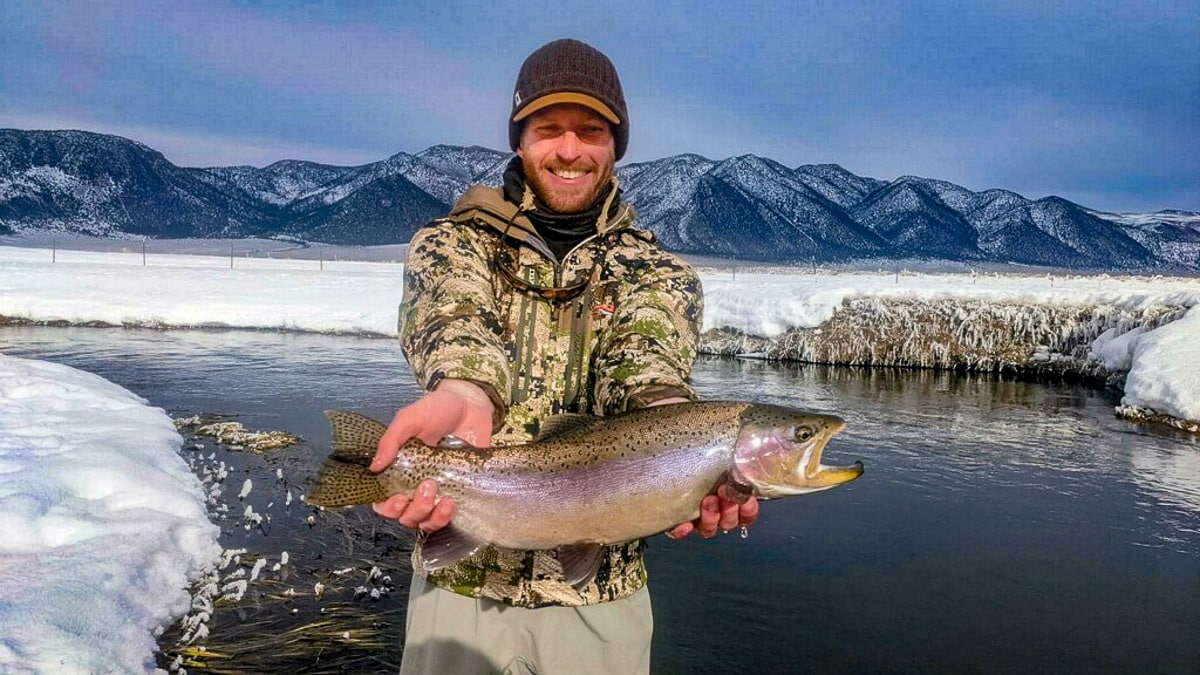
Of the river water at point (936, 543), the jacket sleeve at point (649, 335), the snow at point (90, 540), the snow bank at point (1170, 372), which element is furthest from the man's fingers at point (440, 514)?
the snow bank at point (1170, 372)

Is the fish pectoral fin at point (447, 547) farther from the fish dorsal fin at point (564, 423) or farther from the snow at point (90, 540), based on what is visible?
the snow at point (90, 540)

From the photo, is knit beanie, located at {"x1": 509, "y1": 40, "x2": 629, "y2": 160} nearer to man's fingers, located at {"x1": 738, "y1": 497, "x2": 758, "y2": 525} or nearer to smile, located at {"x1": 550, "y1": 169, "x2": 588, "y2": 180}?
smile, located at {"x1": 550, "y1": 169, "x2": 588, "y2": 180}

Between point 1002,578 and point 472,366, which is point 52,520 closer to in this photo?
point 472,366

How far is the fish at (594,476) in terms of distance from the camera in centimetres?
317

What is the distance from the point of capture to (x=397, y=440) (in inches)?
117

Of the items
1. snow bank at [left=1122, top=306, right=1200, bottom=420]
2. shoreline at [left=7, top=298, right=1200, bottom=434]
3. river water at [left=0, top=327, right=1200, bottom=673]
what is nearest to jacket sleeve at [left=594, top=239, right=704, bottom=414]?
river water at [left=0, top=327, right=1200, bottom=673]

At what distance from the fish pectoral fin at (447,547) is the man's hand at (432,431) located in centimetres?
5

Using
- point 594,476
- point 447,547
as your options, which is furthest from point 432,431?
point 594,476

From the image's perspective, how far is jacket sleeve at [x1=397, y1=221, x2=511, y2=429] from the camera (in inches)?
126

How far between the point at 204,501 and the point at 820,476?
31.0 ft

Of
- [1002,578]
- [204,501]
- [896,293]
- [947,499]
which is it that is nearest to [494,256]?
[204,501]

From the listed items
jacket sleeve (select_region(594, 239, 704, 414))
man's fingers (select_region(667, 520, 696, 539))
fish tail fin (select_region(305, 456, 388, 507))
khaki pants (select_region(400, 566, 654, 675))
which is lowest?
khaki pants (select_region(400, 566, 654, 675))

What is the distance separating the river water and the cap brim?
19.0 feet

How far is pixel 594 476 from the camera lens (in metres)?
3.21
